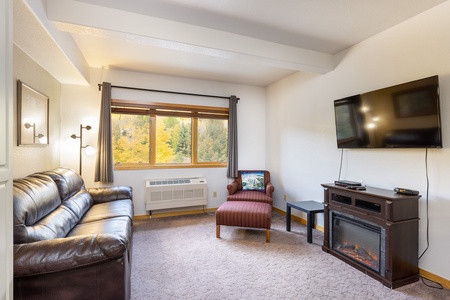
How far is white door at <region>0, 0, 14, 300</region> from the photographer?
1.12 metres

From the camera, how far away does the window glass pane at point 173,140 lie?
4.19 m

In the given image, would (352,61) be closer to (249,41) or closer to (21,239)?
(249,41)

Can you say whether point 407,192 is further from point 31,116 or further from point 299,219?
point 31,116

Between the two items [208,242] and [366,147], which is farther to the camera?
[208,242]

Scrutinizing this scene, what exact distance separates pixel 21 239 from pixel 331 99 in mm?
3673

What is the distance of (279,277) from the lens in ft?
7.19

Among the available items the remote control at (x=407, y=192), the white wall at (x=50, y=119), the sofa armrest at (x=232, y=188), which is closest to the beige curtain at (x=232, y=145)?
the sofa armrest at (x=232, y=188)

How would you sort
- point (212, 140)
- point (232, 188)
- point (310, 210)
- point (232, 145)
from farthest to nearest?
point (212, 140)
point (232, 145)
point (232, 188)
point (310, 210)

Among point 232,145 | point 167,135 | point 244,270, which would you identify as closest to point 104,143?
point 167,135

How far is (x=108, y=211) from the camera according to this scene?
8.87ft

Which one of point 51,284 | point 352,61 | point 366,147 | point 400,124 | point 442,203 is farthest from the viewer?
point 352,61

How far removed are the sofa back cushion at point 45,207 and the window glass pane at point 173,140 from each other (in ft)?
5.23

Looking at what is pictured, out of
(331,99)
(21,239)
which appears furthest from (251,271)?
(331,99)

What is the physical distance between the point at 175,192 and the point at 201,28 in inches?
108
